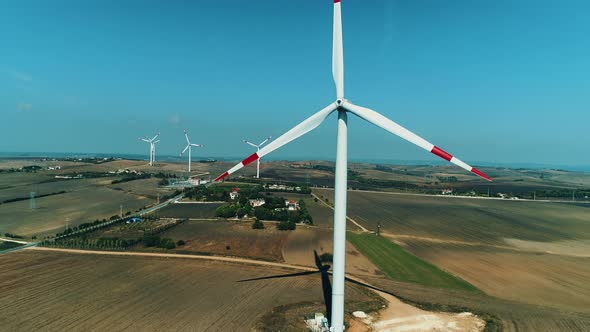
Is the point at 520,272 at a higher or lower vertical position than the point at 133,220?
higher

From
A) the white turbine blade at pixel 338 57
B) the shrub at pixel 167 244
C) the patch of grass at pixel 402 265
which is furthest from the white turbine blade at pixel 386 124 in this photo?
the shrub at pixel 167 244

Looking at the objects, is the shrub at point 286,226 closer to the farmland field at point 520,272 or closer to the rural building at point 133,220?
the farmland field at point 520,272

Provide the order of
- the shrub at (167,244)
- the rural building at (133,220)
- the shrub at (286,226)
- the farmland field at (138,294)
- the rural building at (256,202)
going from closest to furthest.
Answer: the farmland field at (138,294) < the shrub at (167,244) < the shrub at (286,226) < the rural building at (133,220) < the rural building at (256,202)

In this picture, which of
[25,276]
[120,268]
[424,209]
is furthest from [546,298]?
[424,209]

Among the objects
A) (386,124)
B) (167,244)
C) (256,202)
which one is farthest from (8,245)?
(386,124)

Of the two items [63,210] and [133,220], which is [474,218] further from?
[63,210]

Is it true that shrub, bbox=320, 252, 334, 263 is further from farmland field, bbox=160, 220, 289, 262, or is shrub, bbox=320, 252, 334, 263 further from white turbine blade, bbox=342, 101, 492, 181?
white turbine blade, bbox=342, 101, 492, 181
